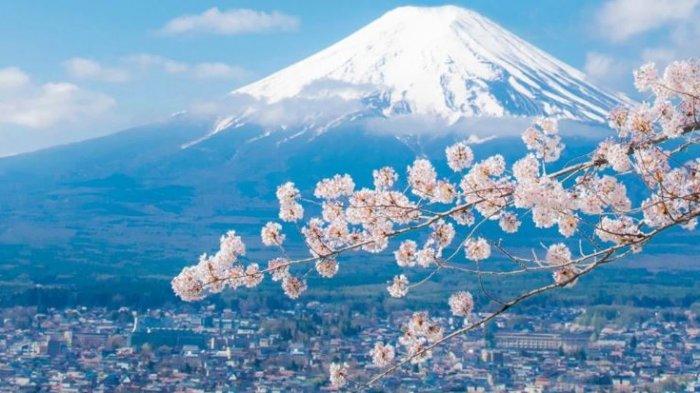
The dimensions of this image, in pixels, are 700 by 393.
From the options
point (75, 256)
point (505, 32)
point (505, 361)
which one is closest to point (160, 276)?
point (75, 256)

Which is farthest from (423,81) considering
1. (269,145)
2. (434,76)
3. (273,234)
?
(273,234)

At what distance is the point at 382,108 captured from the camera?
87625 mm

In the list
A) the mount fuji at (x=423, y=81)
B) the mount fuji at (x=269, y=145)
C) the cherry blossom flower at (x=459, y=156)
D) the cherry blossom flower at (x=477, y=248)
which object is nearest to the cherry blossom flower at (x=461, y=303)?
the cherry blossom flower at (x=477, y=248)

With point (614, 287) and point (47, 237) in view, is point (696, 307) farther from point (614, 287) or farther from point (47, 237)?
point (47, 237)

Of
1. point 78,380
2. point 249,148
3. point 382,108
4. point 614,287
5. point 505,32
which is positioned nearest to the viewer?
point 78,380

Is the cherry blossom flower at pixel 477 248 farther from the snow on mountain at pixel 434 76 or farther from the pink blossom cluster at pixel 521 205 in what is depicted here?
the snow on mountain at pixel 434 76

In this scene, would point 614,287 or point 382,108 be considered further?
point 382,108

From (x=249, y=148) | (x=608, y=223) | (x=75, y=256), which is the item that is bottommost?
(x=608, y=223)

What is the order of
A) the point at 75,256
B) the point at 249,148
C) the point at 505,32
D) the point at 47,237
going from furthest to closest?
1. the point at 505,32
2. the point at 249,148
3. the point at 47,237
4. the point at 75,256

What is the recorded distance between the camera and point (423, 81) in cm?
9006

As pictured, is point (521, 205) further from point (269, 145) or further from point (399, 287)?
point (269, 145)

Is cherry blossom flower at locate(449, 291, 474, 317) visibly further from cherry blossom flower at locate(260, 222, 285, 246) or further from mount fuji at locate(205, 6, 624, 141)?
mount fuji at locate(205, 6, 624, 141)

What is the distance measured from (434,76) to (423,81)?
0.92 m

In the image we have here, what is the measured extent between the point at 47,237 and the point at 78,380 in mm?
33468
